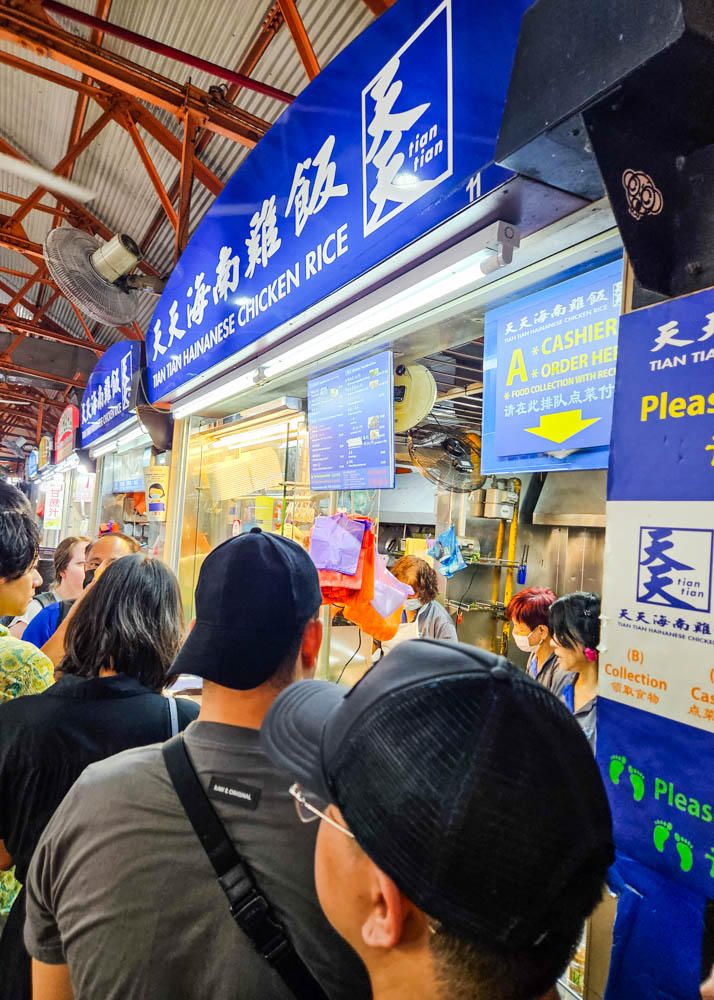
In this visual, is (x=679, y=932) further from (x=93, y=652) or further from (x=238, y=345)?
(x=238, y=345)

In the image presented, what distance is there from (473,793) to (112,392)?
5818 mm

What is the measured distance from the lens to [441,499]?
6.77 m

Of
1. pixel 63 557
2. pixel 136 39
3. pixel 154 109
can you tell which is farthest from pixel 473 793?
pixel 154 109

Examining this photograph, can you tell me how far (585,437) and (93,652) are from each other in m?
1.65

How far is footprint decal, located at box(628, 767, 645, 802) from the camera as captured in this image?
1046 mm

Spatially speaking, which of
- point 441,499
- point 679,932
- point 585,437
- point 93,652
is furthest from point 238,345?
point 441,499

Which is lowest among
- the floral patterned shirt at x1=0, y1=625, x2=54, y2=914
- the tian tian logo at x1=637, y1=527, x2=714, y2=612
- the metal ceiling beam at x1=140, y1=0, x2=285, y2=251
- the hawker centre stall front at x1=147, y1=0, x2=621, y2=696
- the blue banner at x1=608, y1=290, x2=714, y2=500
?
the floral patterned shirt at x1=0, y1=625, x2=54, y2=914

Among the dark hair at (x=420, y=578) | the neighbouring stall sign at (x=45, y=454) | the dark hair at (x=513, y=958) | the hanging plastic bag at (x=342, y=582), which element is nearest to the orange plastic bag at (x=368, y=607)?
the hanging plastic bag at (x=342, y=582)

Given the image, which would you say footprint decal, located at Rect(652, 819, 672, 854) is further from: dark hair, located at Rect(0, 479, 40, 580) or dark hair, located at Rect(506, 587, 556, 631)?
dark hair, located at Rect(506, 587, 556, 631)

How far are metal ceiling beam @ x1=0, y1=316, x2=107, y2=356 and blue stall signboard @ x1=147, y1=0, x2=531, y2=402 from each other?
8.71 meters

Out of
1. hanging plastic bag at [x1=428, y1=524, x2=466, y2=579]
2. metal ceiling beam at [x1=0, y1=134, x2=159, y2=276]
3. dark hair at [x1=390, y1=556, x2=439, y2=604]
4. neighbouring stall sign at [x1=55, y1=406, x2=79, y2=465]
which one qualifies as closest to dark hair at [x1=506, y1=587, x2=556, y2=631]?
hanging plastic bag at [x1=428, y1=524, x2=466, y2=579]

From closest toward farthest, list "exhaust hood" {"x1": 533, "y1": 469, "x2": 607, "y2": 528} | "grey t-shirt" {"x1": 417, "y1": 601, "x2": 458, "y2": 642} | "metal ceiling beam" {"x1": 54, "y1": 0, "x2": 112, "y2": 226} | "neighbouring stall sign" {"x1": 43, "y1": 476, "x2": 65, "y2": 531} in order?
"grey t-shirt" {"x1": 417, "y1": 601, "x2": 458, "y2": 642}
"metal ceiling beam" {"x1": 54, "y1": 0, "x2": 112, "y2": 226}
"exhaust hood" {"x1": 533, "y1": 469, "x2": 607, "y2": 528}
"neighbouring stall sign" {"x1": 43, "y1": 476, "x2": 65, "y2": 531}

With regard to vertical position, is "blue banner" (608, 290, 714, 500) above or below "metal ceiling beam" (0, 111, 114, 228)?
below

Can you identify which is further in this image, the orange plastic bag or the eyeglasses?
the orange plastic bag
